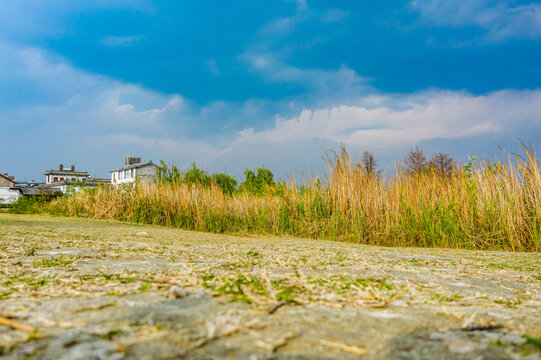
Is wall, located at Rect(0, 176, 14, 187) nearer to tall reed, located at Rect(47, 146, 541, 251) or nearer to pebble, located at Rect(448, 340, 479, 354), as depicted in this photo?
tall reed, located at Rect(47, 146, 541, 251)

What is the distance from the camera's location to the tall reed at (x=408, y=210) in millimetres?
5312

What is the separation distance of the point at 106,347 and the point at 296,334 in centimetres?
42

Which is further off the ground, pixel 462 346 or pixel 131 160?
pixel 131 160

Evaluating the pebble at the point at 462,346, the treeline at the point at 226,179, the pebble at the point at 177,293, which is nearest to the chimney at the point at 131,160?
the treeline at the point at 226,179

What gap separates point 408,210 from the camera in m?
5.85

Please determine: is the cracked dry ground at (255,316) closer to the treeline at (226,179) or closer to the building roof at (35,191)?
the treeline at (226,179)

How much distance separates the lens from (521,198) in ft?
17.4

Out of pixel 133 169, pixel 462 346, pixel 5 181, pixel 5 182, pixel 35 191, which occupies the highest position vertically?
pixel 133 169

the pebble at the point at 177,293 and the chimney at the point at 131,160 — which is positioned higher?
the chimney at the point at 131,160

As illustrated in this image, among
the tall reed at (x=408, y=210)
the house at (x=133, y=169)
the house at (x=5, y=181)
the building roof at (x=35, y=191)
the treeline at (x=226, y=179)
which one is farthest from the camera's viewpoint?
the house at (x=133, y=169)

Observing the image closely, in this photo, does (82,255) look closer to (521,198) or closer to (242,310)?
(242,310)

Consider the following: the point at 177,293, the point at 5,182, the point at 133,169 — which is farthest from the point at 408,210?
the point at 5,182

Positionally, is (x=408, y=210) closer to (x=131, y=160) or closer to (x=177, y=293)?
(x=177, y=293)

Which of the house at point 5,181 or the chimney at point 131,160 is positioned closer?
the house at point 5,181
